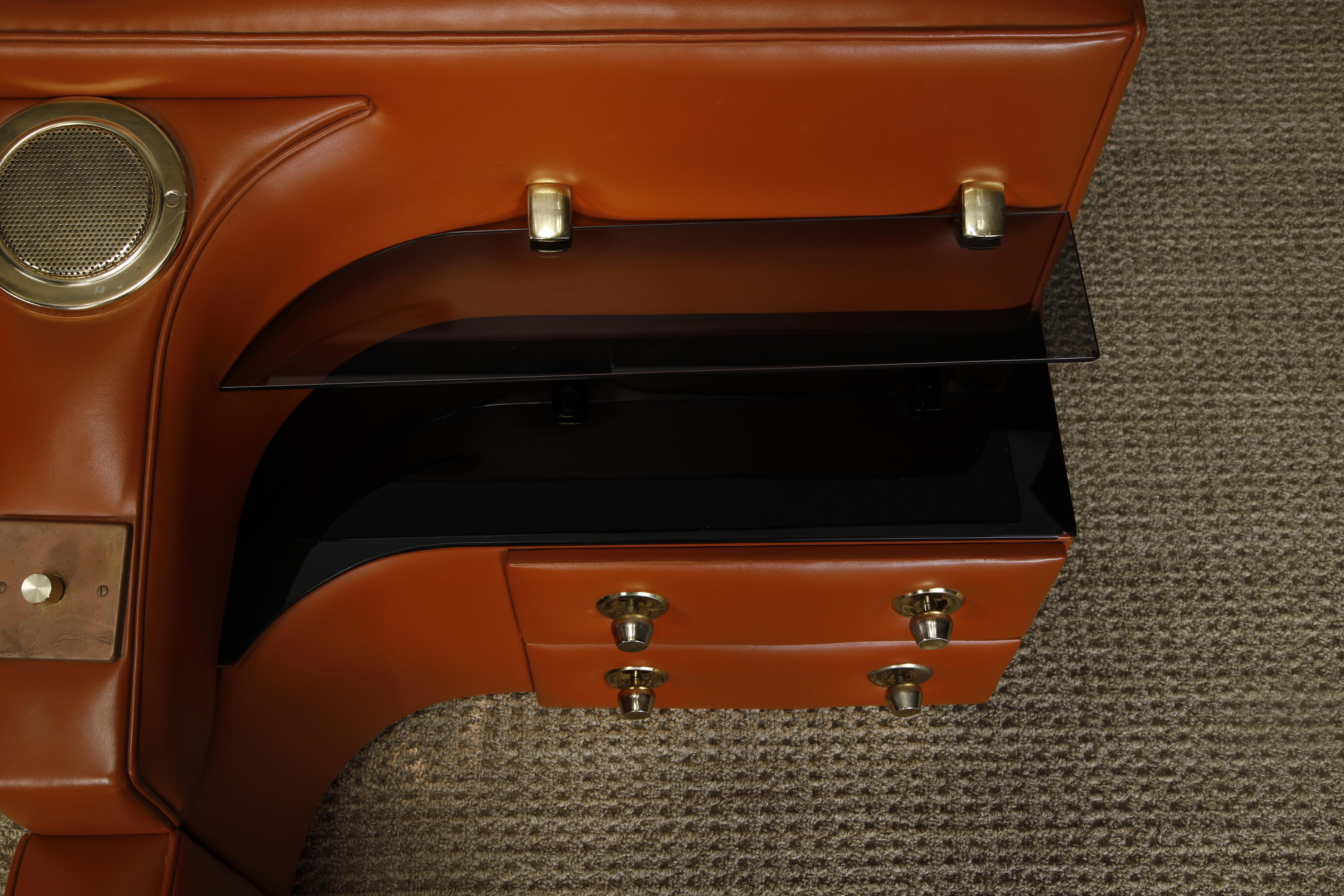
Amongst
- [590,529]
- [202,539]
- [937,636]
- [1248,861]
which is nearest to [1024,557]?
[937,636]

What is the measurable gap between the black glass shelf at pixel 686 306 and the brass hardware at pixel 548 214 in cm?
2

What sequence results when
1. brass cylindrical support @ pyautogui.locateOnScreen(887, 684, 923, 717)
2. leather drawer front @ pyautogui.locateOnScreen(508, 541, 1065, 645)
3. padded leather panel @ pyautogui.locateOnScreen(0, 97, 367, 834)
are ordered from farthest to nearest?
brass cylindrical support @ pyautogui.locateOnScreen(887, 684, 923, 717) → leather drawer front @ pyautogui.locateOnScreen(508, 541, 1065, 645) → padded leather panel @ pyautogui.locateOnScreen(0, 97, 367, 834)

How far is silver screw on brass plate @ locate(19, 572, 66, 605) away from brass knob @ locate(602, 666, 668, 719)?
15.4 inches

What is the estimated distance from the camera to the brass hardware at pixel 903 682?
79 centimetres

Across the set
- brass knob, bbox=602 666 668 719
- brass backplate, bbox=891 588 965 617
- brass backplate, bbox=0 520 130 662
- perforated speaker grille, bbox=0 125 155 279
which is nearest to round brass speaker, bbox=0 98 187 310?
perforated speaker grille, bbox=0 125 155 279

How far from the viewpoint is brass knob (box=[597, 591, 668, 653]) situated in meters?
0.71

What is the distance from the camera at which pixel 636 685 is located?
794 mm

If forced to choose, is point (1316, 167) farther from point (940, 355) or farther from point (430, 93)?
point (430, 93)

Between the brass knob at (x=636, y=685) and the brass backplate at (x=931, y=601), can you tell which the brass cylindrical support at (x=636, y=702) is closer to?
the brass knob at (x=636, y=685)

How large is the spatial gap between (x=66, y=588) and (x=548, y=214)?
39 centimetres

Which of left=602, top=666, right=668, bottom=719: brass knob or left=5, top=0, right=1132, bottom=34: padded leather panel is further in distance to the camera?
left=602, top=666, right=668, bottom=719: brass knob

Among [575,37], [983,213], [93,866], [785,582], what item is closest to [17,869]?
[93,866]

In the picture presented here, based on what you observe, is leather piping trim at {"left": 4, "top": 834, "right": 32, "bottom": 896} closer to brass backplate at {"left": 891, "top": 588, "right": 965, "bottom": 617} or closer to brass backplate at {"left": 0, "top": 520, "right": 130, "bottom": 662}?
brass backplate at {"left": 0, "top": 520, "right": 130, "bottom": 662}

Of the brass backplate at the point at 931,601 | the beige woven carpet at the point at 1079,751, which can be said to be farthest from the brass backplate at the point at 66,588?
the brass backplate at the point at 931,601
